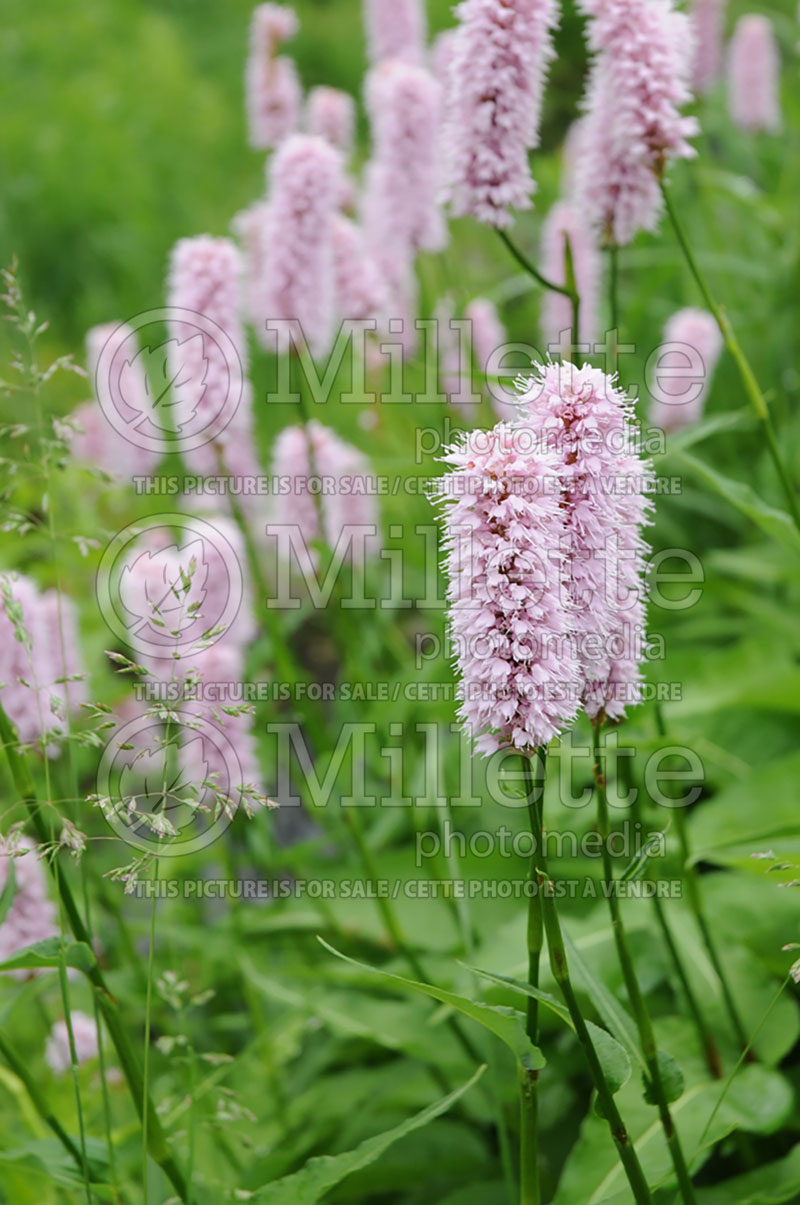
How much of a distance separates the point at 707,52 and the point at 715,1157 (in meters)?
4.16

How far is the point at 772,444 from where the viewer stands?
1.97m

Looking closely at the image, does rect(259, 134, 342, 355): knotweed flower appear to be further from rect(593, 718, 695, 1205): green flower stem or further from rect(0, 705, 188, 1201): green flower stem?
rect(593, 718, 695, 1205): green flower stem

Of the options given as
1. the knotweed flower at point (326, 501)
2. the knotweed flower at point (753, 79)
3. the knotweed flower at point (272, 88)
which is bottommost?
the knotweed flower at point (326, 501)

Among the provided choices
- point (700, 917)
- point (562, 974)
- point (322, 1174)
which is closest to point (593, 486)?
point (562, 974)

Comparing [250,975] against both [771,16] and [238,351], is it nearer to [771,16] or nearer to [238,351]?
[238,351]

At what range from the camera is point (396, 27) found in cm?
366

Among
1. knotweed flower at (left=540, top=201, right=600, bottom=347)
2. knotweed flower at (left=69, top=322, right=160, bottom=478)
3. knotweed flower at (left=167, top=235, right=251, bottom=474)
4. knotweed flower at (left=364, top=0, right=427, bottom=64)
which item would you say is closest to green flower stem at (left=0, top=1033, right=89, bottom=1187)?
knotweed flower at (left=167, top=235, right=251, bottom=474)

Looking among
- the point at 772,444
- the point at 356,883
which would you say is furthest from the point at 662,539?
the point at 772,444

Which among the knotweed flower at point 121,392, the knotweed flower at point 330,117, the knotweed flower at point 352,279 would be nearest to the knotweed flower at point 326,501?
the knotweed flower at point 352,279

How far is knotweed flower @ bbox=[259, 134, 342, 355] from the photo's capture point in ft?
8.25

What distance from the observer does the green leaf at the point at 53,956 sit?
137 centimetres

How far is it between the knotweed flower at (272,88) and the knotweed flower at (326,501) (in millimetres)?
884

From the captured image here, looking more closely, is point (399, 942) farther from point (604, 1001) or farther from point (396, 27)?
point (396, 27)

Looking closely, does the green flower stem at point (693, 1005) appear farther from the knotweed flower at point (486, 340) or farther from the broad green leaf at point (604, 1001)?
the knotweed flower at point (486, 340)
